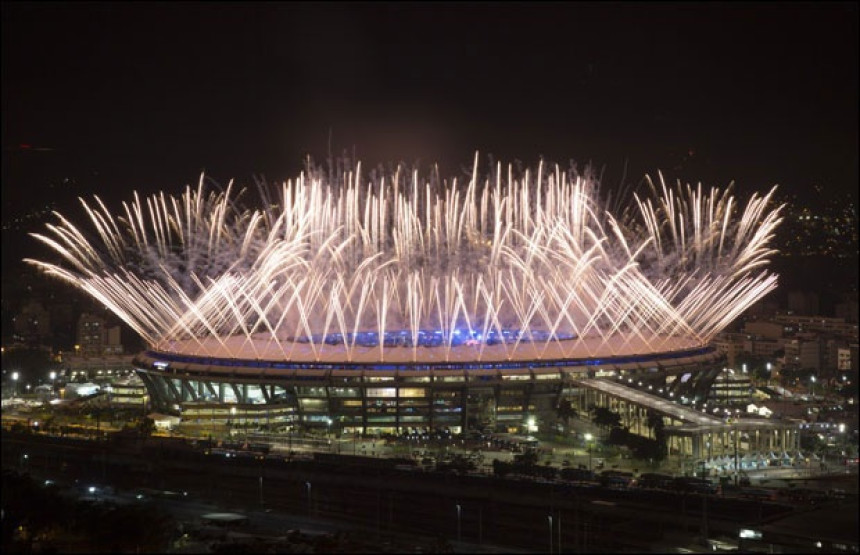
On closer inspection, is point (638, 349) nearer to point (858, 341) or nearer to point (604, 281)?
point (604, 281)

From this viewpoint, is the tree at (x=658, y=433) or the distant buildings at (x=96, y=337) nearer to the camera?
the tree at (x=658, y=433)

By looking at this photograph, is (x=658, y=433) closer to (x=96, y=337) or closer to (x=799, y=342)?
(x=799, y=342)

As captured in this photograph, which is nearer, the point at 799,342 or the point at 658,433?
the point at 658,433

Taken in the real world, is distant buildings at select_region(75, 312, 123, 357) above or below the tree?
above

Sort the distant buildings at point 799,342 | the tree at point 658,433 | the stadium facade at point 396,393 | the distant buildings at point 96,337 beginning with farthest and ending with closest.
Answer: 1. the distant buildings at point 96,337
2. the distant buildings at point 799,342
3. the stadium facade at point 396,393
4. the tree at point 658,433

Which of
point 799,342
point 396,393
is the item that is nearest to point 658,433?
point 396,393

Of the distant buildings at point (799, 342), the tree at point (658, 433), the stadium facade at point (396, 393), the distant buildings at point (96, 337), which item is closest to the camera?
the tree at point (658, 433)

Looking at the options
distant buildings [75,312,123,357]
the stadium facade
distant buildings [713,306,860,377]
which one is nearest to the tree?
the stadium facade

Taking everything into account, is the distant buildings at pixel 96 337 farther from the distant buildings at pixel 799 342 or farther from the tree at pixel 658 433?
the tree at pixel 658 433

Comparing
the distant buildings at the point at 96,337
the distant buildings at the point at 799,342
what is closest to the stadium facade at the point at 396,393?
the distant buildings at the point at 799,342

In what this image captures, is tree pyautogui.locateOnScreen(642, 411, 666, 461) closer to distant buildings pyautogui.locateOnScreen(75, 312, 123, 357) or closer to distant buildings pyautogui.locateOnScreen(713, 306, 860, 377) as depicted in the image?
distant buildings pyautogui.locateOnScreen(713, 306, 860, 377)

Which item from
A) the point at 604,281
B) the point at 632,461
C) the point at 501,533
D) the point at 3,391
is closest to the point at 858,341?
the point at 604,281

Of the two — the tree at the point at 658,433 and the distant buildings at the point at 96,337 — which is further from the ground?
the distant buildings at the point at 96,337
